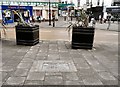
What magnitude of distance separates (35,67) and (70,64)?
3.82 feet

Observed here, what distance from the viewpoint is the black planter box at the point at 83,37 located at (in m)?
7.51

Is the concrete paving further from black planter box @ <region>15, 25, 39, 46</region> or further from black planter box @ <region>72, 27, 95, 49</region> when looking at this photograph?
black planter box @ <region>15, 25, 39, 46</region>

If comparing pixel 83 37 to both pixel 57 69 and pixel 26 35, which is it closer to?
pixel 26 35

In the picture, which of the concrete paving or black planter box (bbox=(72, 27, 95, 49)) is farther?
black planter box (bbox=(72, 27, 95, 49))

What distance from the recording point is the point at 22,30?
8156 millimetres

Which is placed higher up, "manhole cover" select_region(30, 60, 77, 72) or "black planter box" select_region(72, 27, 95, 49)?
"black planter box" select_region(72, 27, 95, 49)

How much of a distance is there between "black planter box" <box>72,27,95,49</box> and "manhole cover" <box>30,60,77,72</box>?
223 cm

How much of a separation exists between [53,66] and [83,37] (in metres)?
2.97

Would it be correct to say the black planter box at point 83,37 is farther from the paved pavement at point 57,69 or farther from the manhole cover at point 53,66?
the manhole cover at point 53,66

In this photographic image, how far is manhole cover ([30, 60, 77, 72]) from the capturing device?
481cm

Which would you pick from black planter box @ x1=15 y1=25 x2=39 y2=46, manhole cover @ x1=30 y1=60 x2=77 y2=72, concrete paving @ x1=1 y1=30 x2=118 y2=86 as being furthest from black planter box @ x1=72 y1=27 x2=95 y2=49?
manhole cover @ x1=30 y1=60 x2=77 y2=72

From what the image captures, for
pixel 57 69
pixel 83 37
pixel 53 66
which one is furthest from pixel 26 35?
pixel 57 69

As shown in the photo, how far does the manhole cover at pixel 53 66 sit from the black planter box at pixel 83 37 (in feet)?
7.33

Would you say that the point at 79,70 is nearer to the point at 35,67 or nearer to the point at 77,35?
the point at 35,67
